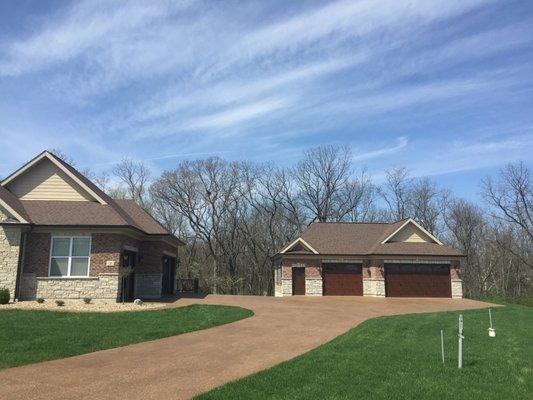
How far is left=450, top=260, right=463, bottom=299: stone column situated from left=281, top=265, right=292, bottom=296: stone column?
1133 cm

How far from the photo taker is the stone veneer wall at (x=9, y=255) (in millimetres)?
21281

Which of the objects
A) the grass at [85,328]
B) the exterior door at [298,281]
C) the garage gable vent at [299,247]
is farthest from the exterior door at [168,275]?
the grass at [85,328]

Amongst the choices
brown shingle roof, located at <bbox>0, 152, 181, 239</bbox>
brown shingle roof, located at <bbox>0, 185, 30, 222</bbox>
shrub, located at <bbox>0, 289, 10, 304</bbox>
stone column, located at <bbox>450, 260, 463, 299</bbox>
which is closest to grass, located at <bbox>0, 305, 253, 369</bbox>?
shrub, located at <bbox>0, 289, 10, 304</bbox>

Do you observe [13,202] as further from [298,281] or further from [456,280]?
[456,280]

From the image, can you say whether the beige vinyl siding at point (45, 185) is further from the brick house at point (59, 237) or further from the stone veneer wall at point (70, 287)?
the stone veneer wall at point (70, 287)

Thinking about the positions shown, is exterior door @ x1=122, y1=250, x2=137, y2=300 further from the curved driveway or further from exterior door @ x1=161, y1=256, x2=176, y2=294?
the curved driveway

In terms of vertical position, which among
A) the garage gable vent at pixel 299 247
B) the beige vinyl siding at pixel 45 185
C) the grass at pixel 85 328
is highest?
the beige vinyl siding at pixel 45 185

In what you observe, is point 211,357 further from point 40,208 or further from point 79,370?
point 40,208

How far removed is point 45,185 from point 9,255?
170 inches

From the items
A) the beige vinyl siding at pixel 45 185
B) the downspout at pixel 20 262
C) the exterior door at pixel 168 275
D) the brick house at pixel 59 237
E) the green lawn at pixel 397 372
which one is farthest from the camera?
the exterior door at pixel 168 275

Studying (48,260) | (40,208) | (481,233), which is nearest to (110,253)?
(48,260)

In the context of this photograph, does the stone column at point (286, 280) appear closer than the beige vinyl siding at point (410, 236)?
Yes

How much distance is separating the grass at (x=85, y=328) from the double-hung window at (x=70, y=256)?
4.19m

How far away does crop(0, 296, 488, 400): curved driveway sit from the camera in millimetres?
7871
